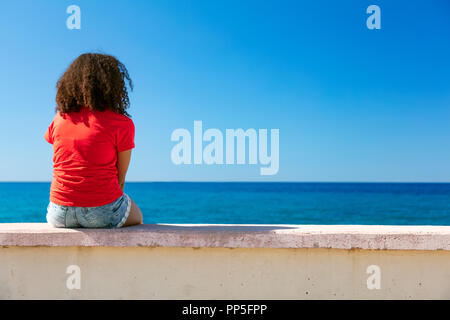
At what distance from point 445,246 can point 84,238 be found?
1.92m

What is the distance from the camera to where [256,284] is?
2.18 meters

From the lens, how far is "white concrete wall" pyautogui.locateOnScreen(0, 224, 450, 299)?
213 centimetres

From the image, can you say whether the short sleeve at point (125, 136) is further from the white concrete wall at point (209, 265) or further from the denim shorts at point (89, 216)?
the white concrete wall at point (209, 265)

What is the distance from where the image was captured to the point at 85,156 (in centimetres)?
219

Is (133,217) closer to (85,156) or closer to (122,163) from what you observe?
(122,163)

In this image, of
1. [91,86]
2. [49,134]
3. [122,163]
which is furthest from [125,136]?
[49,134]

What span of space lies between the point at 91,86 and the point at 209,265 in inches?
47.7

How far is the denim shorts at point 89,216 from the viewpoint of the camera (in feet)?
7.23

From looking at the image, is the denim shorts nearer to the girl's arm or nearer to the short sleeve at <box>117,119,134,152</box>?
the girl's arm

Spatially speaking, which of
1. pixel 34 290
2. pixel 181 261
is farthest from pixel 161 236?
pixel 34 290

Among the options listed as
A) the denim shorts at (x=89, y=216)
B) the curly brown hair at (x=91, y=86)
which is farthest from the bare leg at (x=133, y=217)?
the curly brown hair at (x=91, y=86)

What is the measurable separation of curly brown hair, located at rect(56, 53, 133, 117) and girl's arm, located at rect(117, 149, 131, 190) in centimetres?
25

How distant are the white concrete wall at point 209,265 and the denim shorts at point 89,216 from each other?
Answer: 3.3 inches

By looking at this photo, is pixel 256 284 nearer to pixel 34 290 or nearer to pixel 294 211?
pixel 34 290
